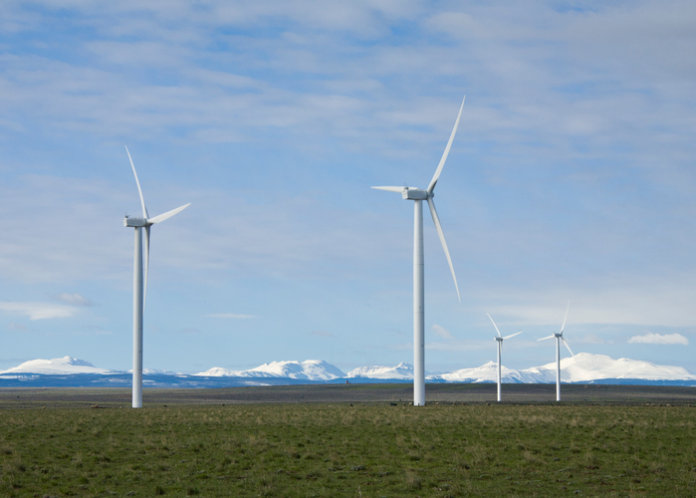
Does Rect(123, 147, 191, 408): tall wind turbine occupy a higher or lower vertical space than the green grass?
higher

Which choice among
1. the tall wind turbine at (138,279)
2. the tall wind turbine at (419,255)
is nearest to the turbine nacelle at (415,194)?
the tall wind turbine at (419,255)

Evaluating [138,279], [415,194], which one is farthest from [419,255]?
[138,279]

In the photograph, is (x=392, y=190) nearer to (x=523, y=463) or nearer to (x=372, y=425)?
(x=372, y=425)

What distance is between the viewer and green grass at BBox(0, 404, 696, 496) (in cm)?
3106

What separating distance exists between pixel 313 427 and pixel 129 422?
13689 mm

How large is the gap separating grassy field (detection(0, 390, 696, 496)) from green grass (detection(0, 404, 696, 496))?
7cm

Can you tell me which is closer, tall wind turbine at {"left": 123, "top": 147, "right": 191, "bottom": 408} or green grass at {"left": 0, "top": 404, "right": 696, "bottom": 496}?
green grass at {"left": 0, "top": 404, "right": 696, "bottom": 496}

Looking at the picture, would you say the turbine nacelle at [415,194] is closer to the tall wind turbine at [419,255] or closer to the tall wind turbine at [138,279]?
the tall wind turbine at [419,255]

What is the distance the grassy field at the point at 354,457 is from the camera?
31.1 m

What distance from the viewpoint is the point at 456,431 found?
4894cm

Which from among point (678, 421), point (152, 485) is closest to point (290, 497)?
point (152, 485)

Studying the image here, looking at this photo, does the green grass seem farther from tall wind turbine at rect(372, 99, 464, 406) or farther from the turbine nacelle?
the turbine nacelle

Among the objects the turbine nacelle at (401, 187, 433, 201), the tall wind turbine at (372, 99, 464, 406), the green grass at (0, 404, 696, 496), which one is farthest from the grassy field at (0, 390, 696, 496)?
the turbine nacelle at (401, 187, 433, 201)

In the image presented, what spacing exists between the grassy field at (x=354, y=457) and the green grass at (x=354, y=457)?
0.07 metres
